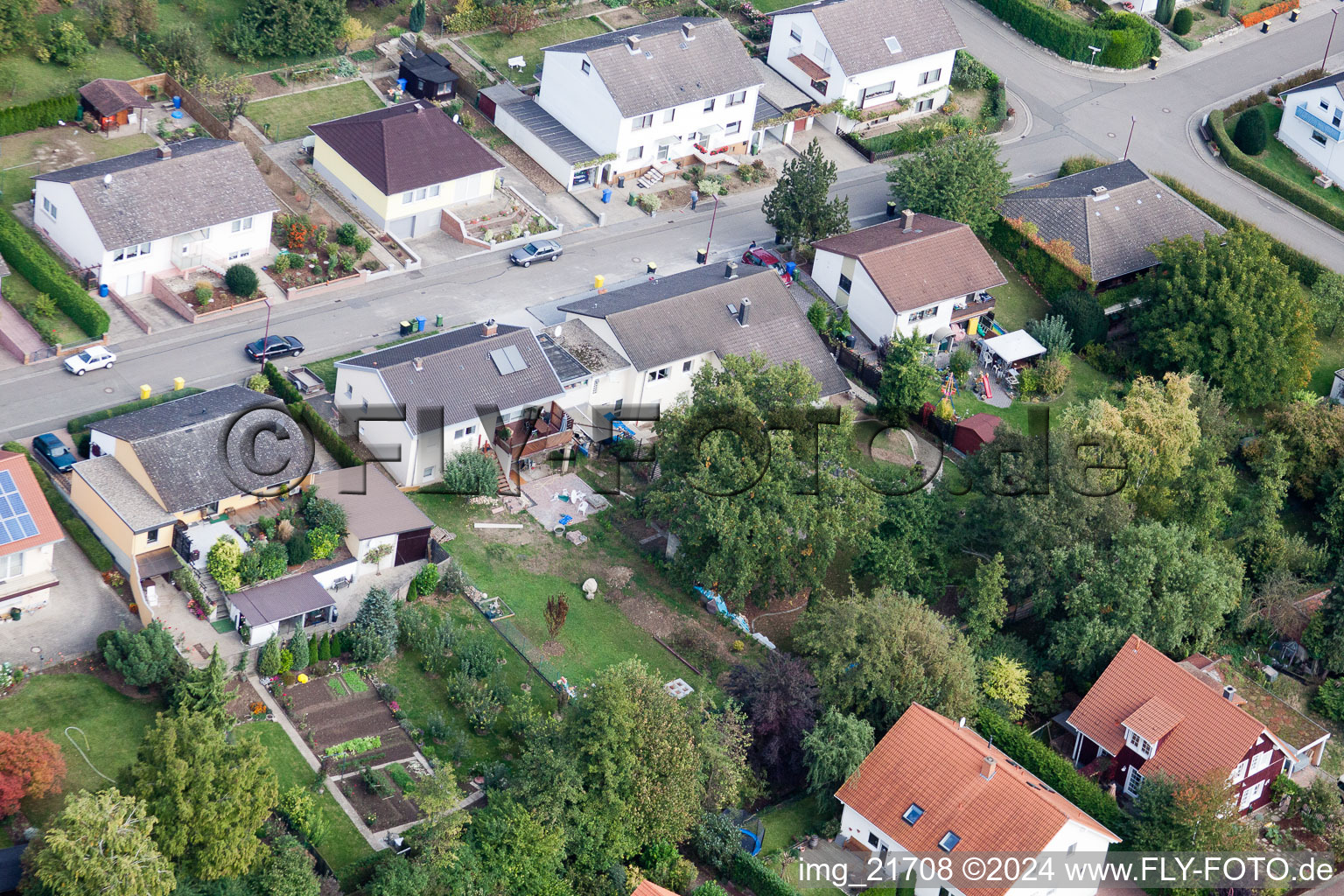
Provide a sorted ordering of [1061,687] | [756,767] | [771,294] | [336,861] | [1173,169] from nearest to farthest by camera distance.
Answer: [336,861]
[756,767]
[1061,687]
[771,294]
[1173,169]

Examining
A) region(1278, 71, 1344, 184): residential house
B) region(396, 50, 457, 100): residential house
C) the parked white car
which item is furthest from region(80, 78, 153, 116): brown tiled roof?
region(1278, 71, 1344, 184): residential house

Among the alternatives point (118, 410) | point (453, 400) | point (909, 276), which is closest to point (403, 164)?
point (453, 400)

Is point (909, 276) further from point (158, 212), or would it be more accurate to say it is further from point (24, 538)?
point (24, 538)

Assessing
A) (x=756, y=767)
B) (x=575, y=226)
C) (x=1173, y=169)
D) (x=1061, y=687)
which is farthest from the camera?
(x=1173, y=169)

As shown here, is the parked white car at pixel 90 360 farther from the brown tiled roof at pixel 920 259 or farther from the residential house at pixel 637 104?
A: the brown tiled roof at pixel 920 259

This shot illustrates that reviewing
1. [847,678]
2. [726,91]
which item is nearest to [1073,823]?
[847,678]

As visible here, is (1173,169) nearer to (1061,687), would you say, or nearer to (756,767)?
(1061,687)
